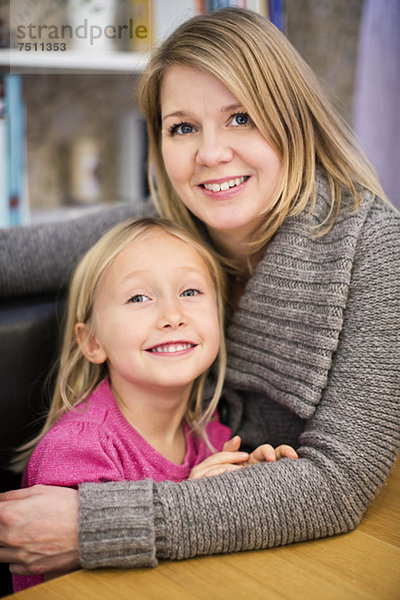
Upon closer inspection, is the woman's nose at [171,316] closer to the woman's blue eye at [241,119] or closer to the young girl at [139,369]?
the young girl at [139,369]

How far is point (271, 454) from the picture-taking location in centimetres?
106

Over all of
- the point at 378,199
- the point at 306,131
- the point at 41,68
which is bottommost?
the point at 378,199

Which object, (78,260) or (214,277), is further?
(78,260)

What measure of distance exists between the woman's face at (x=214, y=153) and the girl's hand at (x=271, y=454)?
40cm

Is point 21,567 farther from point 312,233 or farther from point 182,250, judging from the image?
point 312,233

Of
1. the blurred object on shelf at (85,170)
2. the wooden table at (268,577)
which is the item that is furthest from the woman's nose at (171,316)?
the blurred object on shelf at (85,170)

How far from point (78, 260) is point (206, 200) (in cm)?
36

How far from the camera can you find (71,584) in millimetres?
875

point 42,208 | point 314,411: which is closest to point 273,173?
point 314,411

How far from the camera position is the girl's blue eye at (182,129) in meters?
1.27

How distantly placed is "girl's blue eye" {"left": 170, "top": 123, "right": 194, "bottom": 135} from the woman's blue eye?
0.29 ft

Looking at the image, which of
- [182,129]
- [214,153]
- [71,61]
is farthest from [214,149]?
[71,61]

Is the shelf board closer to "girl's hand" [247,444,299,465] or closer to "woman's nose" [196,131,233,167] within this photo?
"woman's nose" [196,131,233,167]

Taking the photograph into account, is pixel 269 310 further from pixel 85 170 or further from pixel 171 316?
pixel 85 170
